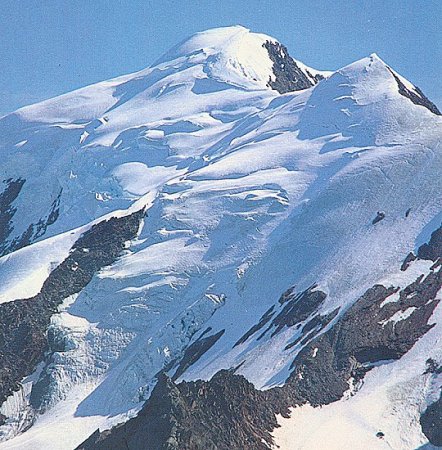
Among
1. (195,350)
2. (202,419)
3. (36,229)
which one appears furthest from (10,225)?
(202,419)

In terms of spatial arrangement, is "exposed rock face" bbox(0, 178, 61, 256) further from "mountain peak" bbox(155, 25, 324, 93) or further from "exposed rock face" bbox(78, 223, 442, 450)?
"exposed rock face" bbox(78, 223, 442, 450)

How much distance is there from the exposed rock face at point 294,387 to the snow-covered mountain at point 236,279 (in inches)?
5.4

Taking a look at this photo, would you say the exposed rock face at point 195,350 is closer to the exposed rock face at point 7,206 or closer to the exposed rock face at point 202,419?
the exposed rock face at point 202,419

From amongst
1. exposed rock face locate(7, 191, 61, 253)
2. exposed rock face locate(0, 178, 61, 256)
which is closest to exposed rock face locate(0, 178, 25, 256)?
exposed rock face locate(0, 178, 61, 256)

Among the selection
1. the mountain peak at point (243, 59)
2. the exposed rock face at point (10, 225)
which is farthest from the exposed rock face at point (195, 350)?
the mountain peak at point (243, 59)

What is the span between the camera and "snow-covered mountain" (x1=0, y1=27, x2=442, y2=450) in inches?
2505

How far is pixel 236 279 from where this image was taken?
281 feet

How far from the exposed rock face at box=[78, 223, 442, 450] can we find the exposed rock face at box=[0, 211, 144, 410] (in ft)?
62.7

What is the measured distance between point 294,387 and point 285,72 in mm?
90323

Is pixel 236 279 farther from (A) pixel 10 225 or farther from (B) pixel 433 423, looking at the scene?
(A) pixel 10 225

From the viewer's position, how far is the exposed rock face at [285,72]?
145 metres

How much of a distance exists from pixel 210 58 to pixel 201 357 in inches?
2943

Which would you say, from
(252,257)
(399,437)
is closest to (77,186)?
(252,257)

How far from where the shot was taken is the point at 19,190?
126m
